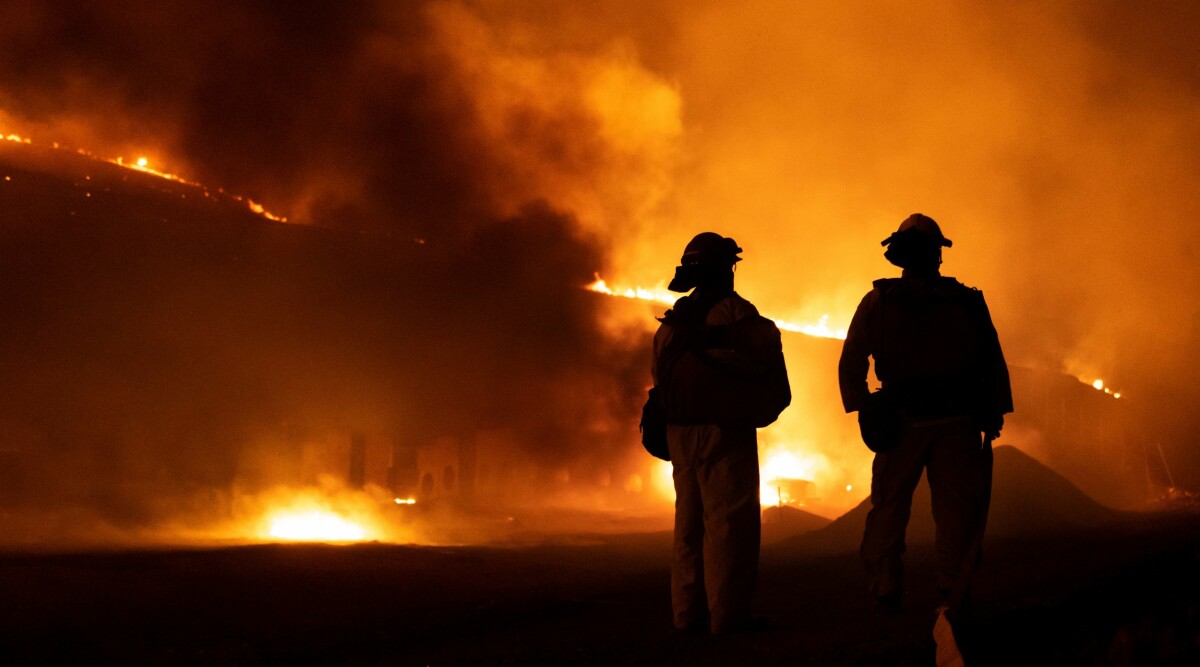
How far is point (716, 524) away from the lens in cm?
389

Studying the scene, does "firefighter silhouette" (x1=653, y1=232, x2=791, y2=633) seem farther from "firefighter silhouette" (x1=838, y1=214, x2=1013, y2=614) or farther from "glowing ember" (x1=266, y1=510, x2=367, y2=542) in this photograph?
"glowing ember" (x1=266, y1=510, x2=367, y2=542)

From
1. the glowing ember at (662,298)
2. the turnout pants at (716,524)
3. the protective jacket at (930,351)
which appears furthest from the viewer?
the glowing ember at (662,298)

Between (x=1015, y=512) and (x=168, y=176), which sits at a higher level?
(x=168, y=176)

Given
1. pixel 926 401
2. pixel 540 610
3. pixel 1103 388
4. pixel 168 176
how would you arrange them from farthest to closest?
pixel 1103 388
pixel 168 176
pixel 540 610
pixel 926 401

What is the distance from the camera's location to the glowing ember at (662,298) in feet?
106

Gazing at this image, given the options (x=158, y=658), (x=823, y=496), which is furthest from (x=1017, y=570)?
(x=823, y=496)

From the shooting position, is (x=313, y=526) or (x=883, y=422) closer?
(x=883, y=422)

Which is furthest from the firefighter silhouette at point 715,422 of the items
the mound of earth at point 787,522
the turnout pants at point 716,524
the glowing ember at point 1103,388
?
the glowing ember at point 1103,388

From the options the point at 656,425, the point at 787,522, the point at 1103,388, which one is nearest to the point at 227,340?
the point at 787,522

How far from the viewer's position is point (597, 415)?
2728 centimetres

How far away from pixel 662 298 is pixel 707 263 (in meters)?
30.7

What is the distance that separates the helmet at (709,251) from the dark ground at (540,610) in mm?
1454

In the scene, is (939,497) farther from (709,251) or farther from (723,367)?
(709,251)

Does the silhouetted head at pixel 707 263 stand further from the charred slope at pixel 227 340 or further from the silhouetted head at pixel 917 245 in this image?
the charred slope at pixel 227 340
